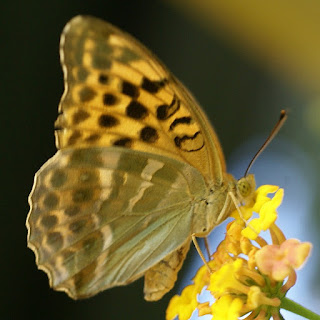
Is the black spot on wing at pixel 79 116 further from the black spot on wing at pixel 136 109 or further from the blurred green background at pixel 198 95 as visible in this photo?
the blurred green background at pixel 198 95

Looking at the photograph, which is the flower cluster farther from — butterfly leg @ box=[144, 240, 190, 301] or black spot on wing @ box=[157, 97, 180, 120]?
black spot on wing @ box=[157, 97, 180, 120]

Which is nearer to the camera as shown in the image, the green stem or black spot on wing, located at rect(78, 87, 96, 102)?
the green stem

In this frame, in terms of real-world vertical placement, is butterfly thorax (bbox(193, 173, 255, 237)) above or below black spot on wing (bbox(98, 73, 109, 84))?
below

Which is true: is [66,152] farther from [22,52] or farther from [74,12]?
[74,12]

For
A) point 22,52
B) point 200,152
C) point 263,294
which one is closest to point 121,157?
point 200,152

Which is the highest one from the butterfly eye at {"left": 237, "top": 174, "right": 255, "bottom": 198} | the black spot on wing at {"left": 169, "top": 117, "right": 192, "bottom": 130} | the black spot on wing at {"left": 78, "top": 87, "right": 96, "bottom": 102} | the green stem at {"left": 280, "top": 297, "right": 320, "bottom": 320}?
the black spot on wing at {"left": 169, "top": 117, "right": 192, "bottom": 130}

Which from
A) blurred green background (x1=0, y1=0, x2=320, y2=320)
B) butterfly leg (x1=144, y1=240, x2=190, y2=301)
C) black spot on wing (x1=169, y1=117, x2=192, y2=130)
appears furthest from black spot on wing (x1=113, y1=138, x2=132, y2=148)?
blurred green background (x1=0, y1=0, x2=320, y2=320)

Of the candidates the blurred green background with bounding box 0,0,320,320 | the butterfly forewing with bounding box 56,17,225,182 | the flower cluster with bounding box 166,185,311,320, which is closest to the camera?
the flower cluster with bounding box 166,185,311,320

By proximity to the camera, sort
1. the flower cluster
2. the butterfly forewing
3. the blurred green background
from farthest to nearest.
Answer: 1. the blurred green background
2. the butterfly forewing
3. the flower cluster
